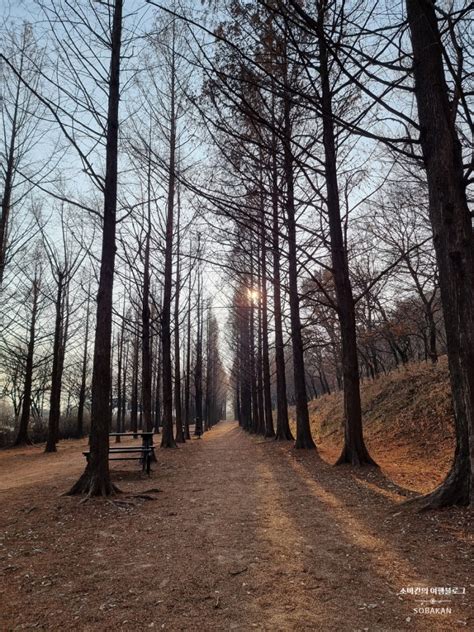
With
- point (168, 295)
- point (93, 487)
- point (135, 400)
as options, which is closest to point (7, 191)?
point (168, 295)

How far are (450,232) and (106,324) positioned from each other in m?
4.87

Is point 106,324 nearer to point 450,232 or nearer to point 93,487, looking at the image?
point 93,487

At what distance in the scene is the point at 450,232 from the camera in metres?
4.24

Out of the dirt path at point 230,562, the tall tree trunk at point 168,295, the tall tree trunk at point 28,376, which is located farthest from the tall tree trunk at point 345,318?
the tall tree trunk at point 28,376

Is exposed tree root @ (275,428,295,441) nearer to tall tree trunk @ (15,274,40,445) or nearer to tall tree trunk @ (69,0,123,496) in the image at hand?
tall tree trunk @ (69,0,123,496)

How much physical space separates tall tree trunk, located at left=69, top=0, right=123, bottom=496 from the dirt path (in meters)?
0.46

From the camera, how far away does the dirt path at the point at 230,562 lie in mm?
2408

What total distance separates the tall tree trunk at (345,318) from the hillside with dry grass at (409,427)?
2.46ft

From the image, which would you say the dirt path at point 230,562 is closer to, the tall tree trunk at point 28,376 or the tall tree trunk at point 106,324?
the tall tree trunk at point 106,324

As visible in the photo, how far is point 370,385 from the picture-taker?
18.7 metres

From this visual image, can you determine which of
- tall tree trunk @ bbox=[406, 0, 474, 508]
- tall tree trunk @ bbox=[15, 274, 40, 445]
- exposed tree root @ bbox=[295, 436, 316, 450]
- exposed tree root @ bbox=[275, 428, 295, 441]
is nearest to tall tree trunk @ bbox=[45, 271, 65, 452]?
tall tree trunk @ bbox=[15, 274, 40, 445]

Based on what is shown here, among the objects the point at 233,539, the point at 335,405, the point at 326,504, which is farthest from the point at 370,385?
the point at 233,539

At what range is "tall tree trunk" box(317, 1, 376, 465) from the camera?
776 cm

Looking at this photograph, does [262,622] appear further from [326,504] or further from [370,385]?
[370,385]
